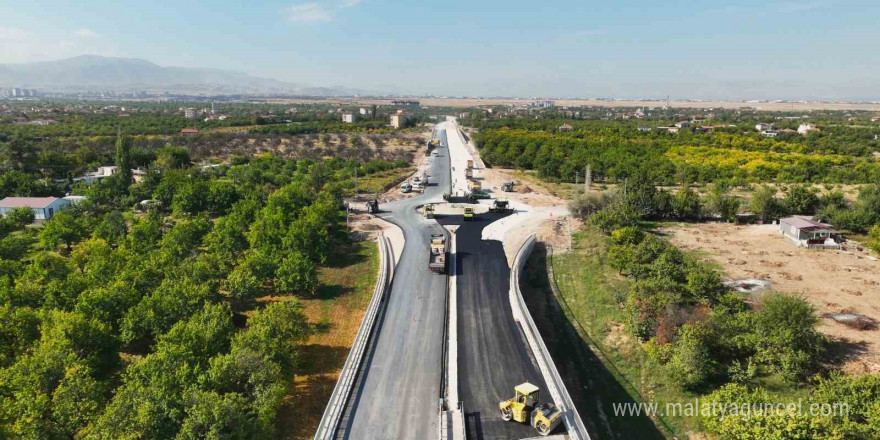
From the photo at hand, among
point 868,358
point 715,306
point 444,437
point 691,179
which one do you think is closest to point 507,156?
point 691,179

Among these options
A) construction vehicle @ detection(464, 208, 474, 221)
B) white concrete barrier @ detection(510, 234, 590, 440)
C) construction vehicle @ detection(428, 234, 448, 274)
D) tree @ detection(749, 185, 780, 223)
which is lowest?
white concrete barrier @ detection(510, 234, 590, 440)

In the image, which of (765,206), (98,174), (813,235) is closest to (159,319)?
(813,235)

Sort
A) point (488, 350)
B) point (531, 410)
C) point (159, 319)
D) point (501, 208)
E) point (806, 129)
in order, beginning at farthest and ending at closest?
point (806, 129)
point (501, 208)
point (159, 319)
point (488, 350)
point (531, 410)

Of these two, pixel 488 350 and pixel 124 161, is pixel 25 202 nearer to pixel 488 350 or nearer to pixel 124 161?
pixel 124 161

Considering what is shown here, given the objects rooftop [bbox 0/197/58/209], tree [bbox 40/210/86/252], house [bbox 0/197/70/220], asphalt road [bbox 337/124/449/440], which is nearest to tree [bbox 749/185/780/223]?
asphalt road [bbox 337/124/449/440]

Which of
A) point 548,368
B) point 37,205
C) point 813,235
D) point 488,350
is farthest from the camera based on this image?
point 37,205

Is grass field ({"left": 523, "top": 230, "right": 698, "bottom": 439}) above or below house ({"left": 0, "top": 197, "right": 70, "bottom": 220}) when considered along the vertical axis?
below

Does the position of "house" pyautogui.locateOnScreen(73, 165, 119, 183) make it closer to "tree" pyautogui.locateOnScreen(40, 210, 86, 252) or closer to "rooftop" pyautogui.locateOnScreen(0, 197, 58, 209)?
"rooftop" pyautogui.locateOnScreen(0, 197, 58, 209)
